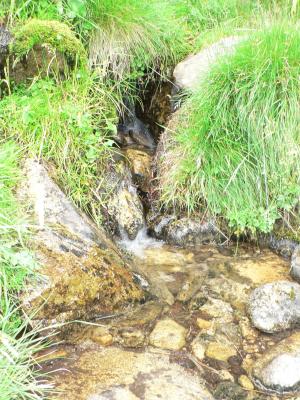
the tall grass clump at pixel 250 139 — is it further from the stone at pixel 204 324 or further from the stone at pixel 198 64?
the stone at pixel 204 324

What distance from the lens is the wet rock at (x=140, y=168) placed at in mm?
4680

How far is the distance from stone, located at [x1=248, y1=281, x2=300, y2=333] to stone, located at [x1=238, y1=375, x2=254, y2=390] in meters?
0.44

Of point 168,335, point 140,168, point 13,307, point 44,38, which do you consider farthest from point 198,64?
point 13,307

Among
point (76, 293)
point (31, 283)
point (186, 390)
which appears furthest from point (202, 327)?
point (31, 283)

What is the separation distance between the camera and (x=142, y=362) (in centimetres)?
303

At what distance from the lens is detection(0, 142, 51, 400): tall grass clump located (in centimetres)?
244

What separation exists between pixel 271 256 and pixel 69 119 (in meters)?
2.03

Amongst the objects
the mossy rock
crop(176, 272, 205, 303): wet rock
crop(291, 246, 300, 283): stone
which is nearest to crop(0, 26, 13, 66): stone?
the mossy rock

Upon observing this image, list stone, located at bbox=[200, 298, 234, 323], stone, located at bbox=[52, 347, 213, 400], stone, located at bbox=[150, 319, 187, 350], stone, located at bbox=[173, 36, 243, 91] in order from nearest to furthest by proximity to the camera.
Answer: stone, located at bbox=[52, 347, 213, 400] → stone, located at bbox=[150, 319, 187, 350] → stone, located at bbox=[200, 298, 234, 323] → stone, located at bbox=[173, 36, 243, 91]

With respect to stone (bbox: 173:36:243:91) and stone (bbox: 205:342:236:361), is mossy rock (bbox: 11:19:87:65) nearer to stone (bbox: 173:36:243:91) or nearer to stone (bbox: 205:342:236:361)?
stone (bbox: 173:36:243:91)

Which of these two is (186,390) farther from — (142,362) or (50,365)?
(50,365)

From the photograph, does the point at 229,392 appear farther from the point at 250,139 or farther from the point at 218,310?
the point at 250,139

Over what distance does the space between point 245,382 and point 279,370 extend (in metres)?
0.22

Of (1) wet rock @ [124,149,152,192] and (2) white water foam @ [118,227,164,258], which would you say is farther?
(1) wet rock @ [124,149,152,192]
